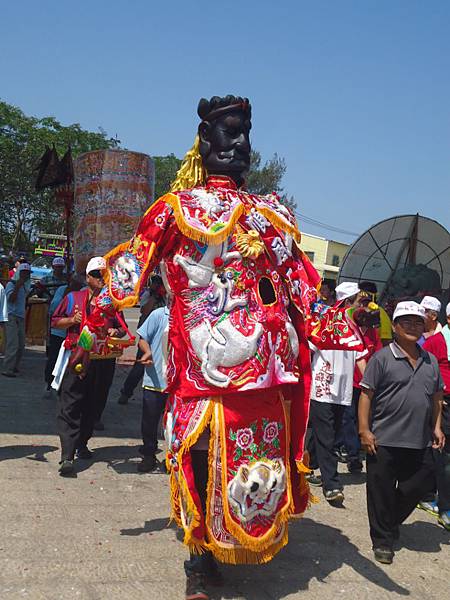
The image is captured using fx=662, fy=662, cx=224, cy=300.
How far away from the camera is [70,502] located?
4.91m

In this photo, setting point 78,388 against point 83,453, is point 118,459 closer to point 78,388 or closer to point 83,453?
point 83,453

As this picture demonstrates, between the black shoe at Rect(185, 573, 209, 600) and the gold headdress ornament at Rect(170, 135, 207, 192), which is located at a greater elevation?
the gold headdress ornament at Rect(170, 135, 207, 192)

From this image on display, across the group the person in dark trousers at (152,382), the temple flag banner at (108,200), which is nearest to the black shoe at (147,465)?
the person in dark trousers at (152,382)

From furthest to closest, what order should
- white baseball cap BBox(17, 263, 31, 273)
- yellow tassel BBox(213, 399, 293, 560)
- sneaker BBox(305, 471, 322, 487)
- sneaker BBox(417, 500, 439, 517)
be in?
white baseball cap BBox(17, 263, 31, 273) < sneaker BBox(305, 471, 322, 487) < sneaker BBox(417, 500, 439, 517) < yellow tassel BBox(213, 399, 293, 560)

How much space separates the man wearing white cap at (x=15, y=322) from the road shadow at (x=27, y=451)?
4067 mm

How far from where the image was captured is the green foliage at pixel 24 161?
102 ft

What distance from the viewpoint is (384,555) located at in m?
4.25

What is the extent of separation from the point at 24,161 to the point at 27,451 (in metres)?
27.2

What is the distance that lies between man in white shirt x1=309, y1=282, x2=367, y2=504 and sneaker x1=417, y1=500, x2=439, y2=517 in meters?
0.71

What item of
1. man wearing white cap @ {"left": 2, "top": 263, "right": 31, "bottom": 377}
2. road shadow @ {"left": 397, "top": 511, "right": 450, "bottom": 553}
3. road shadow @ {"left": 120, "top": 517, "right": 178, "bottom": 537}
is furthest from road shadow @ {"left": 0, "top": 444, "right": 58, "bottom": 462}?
man wearing white cap @ {"left": 2, "top": 263, "right": 31, "bottom": 377}

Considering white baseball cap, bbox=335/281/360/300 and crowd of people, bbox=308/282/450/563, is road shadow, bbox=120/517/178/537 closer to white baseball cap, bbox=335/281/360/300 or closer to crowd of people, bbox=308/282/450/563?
crowd of people, bbox=308/282/450/563

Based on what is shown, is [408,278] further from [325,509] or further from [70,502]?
[70,502]

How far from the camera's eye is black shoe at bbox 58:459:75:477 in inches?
219

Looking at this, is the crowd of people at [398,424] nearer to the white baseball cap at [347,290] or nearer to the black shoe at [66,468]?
the white baseball cap at [347,290]
